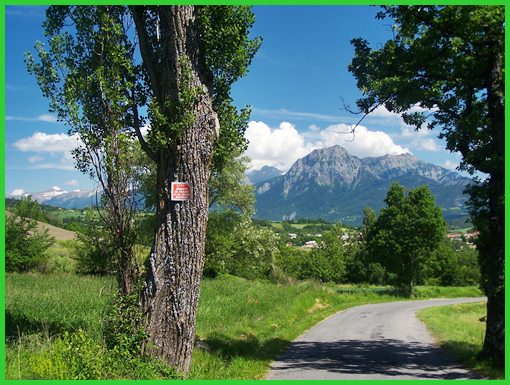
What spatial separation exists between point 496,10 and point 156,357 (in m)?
10.9

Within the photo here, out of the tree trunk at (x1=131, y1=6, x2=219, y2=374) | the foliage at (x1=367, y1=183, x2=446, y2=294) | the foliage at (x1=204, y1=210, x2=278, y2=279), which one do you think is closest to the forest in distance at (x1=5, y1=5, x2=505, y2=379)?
the tree trunk at (x1=131, y1=6, x2=219, y2=374)

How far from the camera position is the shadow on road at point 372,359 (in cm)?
1193

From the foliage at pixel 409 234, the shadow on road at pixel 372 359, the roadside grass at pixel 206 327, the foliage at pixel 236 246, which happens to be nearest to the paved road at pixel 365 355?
the shadow on road at pixel 372 359

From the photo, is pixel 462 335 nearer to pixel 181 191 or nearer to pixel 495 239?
pixel 495 239

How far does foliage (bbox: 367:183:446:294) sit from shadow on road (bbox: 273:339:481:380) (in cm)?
3319

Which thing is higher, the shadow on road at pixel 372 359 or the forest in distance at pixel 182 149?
the forest in distance at pixel 182 149

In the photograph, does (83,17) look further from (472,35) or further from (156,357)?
(472,35)

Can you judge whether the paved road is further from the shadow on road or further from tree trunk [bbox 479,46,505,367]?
tree trunk [bbox 479,46,505,367]

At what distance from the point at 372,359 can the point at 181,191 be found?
8.33 m

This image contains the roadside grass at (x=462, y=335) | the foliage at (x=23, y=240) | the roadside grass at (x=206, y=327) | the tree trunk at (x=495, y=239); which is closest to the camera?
the roadside grass at (x=206, y=327)

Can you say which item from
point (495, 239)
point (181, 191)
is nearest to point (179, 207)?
point (181, 191)

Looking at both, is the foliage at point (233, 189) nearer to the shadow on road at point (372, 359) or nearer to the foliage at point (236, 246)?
the foliage at point (236, 246)

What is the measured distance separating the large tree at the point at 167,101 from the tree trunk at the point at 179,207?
20 mm

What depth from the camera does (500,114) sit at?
11.9m
